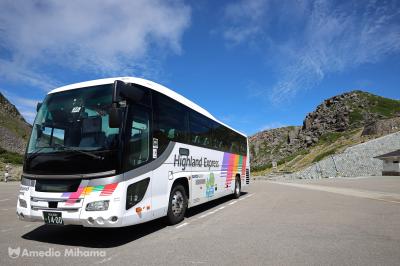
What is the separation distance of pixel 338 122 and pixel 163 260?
124 metres

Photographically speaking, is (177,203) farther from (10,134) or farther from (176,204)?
(10,134)

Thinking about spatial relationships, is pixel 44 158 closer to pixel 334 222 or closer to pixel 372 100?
pixel 334 222

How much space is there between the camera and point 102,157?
5953mm

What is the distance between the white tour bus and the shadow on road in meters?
0.56

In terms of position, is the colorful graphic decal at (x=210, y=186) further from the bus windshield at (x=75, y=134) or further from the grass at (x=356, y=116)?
the grass at (x=356, y=116)

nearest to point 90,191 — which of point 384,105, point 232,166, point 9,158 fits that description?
point 232,166

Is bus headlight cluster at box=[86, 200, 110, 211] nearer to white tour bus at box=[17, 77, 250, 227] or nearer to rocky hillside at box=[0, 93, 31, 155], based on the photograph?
white tour bus at box=[17, 77, 250, 227]

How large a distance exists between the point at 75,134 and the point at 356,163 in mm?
54378

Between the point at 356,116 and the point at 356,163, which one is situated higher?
the point at 356,116

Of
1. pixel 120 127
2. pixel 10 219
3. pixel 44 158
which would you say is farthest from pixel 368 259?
pixel 10 219

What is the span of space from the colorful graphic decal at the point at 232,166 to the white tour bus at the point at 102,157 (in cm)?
496

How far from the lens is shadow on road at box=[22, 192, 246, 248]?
6428 mm

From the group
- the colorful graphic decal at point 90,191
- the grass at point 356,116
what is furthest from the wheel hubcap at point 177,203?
the grass at point 356,116

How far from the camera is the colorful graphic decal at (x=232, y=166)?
42.9 ft
